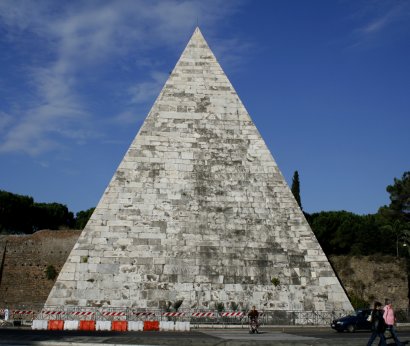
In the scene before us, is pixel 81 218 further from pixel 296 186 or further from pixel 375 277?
pixel 375 277

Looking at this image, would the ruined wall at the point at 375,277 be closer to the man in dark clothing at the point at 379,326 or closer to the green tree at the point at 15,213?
the man in dark clothing at the point at 379,326

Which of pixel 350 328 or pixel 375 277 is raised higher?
pixel 375 277

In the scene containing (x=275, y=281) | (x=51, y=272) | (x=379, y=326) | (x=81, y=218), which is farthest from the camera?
(x=81, y=218)

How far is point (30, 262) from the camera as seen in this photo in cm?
2492

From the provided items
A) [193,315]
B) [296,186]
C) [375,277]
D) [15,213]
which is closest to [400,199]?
[296,186]

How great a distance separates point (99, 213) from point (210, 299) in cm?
409

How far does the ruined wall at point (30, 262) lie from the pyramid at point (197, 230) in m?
12.1

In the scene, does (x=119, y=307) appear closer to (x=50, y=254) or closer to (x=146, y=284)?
(x=146, y=284)

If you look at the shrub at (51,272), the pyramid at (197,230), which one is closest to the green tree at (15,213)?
the shrub at (51,272)

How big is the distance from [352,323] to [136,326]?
5.93 m

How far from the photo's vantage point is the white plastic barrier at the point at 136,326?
467 inches

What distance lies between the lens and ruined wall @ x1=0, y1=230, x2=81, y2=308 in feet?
79.2

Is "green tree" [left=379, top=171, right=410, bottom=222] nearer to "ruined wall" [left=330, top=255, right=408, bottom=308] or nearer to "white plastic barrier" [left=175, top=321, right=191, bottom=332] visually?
"ruined wall" [left=330, top=255, right=408, bottom=308]

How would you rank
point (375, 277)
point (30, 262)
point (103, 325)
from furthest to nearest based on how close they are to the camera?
point (30, 262) → point (375, 277) → point (103, 325)
